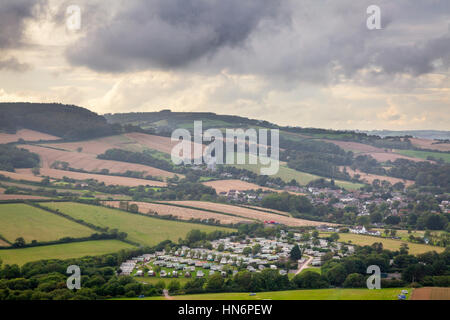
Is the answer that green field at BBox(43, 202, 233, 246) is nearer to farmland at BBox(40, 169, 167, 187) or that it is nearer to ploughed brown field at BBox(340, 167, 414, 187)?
farmland at BBox(40, 169, 167, 187)

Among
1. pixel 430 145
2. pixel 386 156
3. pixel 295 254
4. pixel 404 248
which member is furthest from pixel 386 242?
pixel 430 145

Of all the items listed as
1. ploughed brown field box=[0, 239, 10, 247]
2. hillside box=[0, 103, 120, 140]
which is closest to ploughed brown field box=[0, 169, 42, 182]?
ploughed brown field box=[0, 239, 10, 247]

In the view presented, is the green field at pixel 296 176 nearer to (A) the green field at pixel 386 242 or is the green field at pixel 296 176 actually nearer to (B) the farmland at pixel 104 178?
(B) the farmland at pixel 104 178

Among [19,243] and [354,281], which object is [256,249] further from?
[19,243]

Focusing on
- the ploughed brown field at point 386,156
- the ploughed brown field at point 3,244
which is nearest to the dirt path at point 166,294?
the ploughed brown field at point 3,244

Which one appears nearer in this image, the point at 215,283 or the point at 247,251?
the point at 215,283
